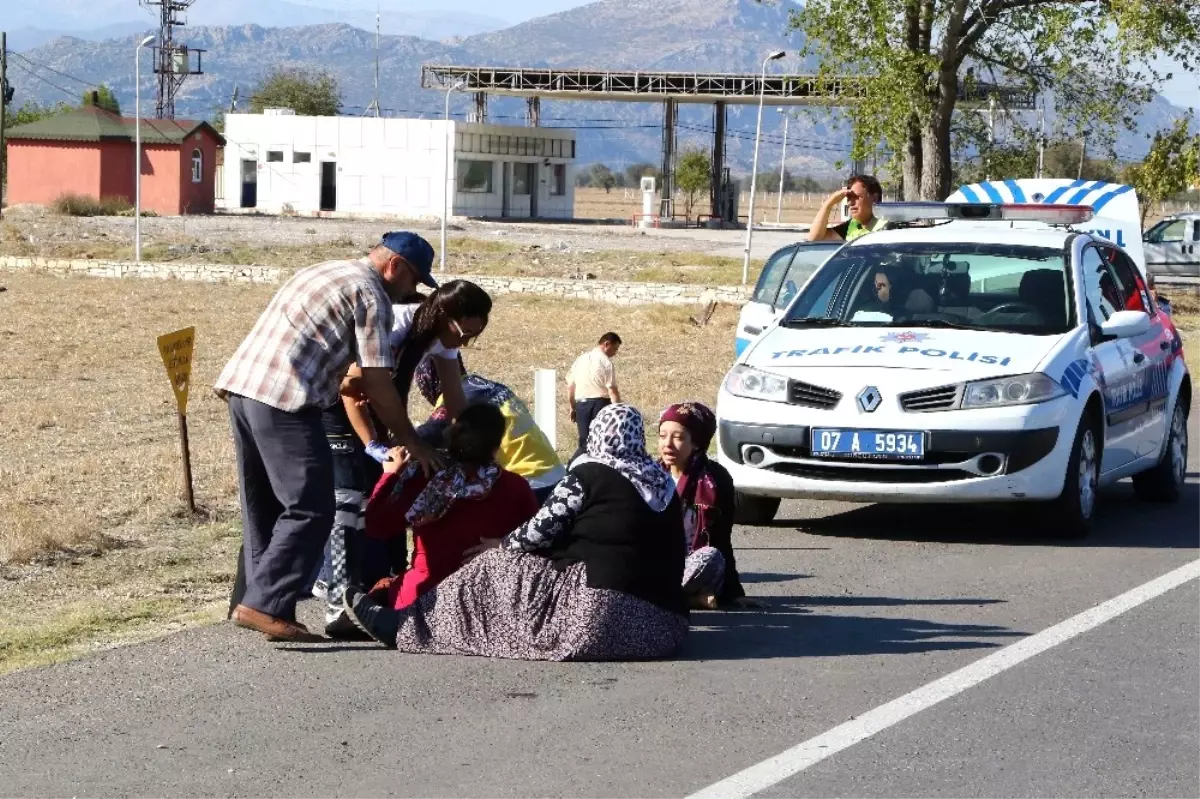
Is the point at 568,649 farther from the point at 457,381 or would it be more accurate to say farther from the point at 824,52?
the point at 824,52

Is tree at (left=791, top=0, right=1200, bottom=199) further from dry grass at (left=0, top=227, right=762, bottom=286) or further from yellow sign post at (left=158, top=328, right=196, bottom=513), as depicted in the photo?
yellow sign post at (left=158, top=328, right=196, bottom=513)

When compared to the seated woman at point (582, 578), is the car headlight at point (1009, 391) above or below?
above

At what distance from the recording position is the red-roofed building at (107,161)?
7869 cm

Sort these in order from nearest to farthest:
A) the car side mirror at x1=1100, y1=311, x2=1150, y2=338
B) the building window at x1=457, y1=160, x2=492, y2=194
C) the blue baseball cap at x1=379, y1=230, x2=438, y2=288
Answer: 1. the blue baseball cap at x1=379, y1=230, x2=438, y2=288
2. the car side mirror at x1=1100, y1=311, x2=1150, y2=338
3. the building window at x1=457, y1=160, x2=492, y2=194

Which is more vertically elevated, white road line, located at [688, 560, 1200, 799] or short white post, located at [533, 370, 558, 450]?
short white post, located at [533, 370, 558, 450]

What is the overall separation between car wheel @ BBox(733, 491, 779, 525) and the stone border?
23183mm

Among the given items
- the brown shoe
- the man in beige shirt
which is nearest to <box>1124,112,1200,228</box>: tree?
the man in beige shirt

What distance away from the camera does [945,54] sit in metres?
Answer: 36.1

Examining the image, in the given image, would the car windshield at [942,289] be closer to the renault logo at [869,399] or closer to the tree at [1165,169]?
the renault logo at [869,399]

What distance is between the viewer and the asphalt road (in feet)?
18.9

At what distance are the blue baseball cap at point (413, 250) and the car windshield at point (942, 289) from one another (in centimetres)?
416

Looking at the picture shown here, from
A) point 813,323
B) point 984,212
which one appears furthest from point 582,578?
point 984,212

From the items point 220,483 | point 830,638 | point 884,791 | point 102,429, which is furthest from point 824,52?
point 884,791

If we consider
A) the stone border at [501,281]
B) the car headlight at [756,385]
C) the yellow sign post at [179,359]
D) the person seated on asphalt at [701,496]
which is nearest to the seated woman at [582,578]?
the person seated on asphalt at [701,496]
